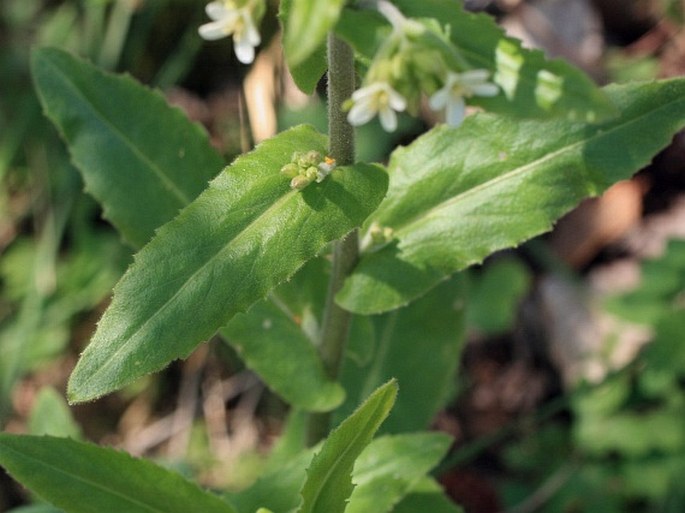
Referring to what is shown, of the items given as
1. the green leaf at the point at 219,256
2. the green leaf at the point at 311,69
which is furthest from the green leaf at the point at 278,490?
the green leaf at the point at 311,69

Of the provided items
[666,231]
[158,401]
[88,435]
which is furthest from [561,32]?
[88,435]

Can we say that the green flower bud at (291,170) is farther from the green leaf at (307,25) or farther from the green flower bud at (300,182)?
the green leaf at (307,25)

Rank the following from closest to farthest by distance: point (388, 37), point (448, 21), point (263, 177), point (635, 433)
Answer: point (388, 37), point (448, 21), point (263, 177), point (635, 433)

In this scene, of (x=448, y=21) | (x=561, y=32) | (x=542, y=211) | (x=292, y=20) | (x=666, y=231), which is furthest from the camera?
(x=561, y=32)

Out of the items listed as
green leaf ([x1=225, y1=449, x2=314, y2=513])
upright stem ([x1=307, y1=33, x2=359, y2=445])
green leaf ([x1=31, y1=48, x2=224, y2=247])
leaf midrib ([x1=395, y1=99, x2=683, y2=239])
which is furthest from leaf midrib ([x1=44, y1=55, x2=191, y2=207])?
green leaf ([x1=225, y1=449, x2=314, y2=513])

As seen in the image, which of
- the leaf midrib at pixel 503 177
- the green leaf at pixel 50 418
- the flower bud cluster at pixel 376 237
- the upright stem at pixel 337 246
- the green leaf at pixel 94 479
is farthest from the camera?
the green leaf at pixel 50 418

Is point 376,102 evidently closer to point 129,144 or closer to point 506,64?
point 506,64

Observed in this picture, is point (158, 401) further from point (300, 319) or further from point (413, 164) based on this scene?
point (413, 164)
